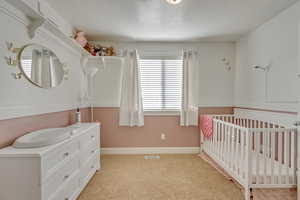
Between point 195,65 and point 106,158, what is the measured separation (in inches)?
99.2

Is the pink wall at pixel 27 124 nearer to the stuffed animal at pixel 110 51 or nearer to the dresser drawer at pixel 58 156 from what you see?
the dresser drawer at pixel 58 156

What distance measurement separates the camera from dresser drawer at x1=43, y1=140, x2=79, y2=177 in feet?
4.81

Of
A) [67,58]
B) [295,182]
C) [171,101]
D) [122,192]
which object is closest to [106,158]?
[122,192]

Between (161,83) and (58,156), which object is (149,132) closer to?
(161,83)

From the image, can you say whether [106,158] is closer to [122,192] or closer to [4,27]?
[122,192]

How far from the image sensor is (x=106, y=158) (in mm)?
3480

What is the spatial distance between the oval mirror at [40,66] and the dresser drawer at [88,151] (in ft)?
2.97

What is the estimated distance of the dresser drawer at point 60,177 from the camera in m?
1.47

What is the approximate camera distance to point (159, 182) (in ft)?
8.19

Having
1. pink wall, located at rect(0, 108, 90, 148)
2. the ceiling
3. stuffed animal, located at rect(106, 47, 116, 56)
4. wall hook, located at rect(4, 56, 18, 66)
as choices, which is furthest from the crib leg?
stuffed animal, located at rect(106, 47, 116, 56)

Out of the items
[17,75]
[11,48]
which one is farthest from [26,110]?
[11,48]

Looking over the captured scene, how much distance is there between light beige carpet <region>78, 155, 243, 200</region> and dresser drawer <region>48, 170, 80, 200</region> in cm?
19

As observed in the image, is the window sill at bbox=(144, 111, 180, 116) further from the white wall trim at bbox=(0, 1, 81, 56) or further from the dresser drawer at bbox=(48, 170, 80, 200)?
the white wall trim at bbox=(0, 1, 81, 56)

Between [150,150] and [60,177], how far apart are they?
2249 millimetres
